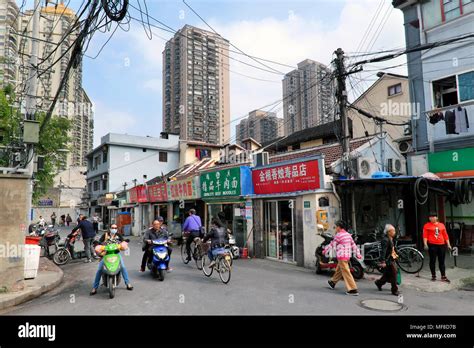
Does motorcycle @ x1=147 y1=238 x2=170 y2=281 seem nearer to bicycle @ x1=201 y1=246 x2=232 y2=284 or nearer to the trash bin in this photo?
bicycle @ x1=201 y1=246 x2=232 y2=284

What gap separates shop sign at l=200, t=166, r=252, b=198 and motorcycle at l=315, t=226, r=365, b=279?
4.64 m

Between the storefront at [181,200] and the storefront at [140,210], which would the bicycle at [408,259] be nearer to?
the storefront at [181,200]

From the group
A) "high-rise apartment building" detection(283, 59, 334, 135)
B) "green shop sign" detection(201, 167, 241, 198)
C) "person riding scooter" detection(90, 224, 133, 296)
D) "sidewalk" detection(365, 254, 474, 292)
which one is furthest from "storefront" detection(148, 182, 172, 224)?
"sidewalk" detection(365, 254, 474, 292)

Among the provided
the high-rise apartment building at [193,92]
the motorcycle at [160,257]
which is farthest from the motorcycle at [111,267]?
Result: the high-rise apartment building at [193,92]

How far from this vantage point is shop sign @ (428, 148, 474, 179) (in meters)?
11.5

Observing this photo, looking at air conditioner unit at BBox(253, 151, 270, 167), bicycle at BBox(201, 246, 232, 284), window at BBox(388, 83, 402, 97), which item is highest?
window at BBox(388, 83, 402, 97)

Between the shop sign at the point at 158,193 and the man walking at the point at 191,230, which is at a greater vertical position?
the shop sign at the point at 158,193

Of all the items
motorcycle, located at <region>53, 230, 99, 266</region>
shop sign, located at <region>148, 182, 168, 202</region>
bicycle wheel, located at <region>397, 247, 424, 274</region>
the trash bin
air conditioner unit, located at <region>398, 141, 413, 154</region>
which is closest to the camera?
the trash bin

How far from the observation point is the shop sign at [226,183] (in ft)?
42.9

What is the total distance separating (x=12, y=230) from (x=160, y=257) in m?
3.30

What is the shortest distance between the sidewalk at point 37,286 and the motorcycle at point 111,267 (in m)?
1.65

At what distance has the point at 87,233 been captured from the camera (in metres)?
11.3
